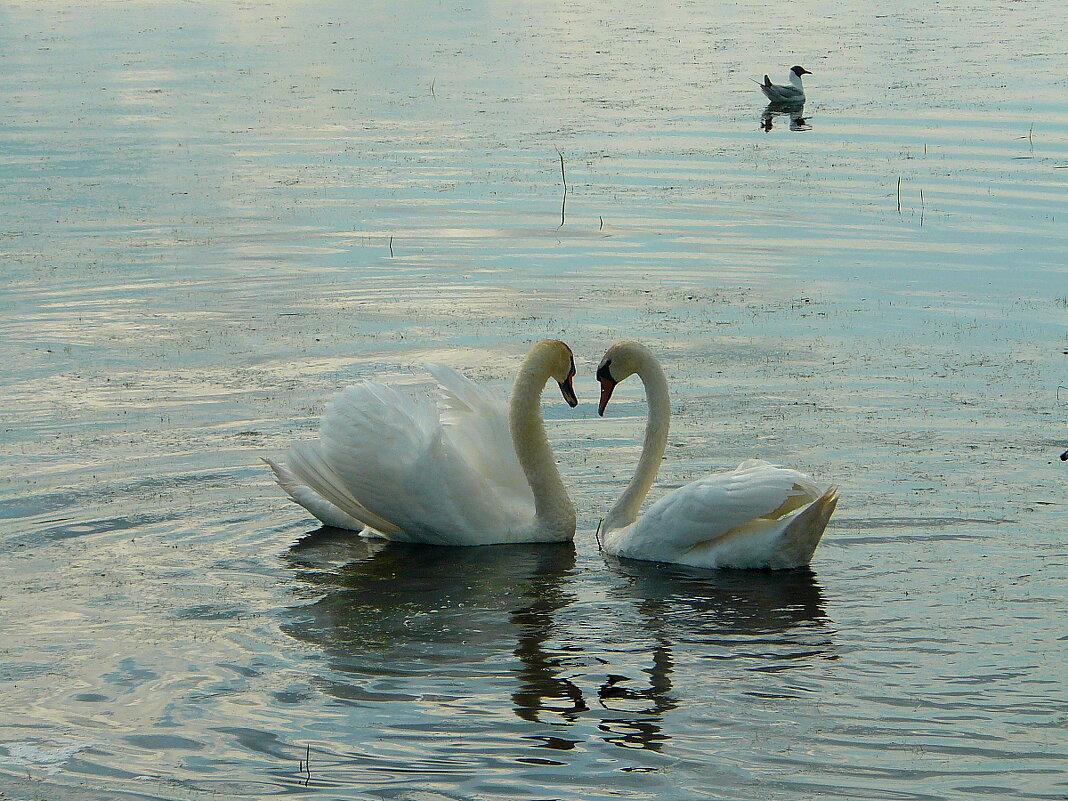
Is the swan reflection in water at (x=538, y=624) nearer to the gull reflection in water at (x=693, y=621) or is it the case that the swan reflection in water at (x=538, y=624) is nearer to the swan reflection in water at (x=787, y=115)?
the gull reflection in water at (x=693, y=621)

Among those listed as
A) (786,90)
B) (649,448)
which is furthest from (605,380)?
(786,90)

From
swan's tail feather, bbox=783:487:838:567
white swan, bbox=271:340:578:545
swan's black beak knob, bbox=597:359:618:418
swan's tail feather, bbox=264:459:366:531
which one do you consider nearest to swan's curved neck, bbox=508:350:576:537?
white swan, bbox=271:340:578:545

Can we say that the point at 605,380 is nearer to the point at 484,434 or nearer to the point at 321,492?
the point at 484,434

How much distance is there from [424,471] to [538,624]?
123 centimetres

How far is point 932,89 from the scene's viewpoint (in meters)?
21.0

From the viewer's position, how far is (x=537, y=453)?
825 cm

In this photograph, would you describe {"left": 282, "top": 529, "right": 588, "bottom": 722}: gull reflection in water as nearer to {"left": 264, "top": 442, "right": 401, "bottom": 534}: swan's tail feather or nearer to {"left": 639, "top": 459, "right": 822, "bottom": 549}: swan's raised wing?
{"left": 264, "top": 442, "right": 401, "bottom": 534}: swan's tail feather

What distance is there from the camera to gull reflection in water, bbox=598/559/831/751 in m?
6.05

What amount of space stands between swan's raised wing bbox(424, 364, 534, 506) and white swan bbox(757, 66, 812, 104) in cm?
1274

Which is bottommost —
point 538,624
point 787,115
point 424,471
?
point 538,624

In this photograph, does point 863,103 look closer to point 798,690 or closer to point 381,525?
point 381,525

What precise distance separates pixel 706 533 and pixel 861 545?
80 centimetres

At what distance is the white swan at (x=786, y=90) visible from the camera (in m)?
20.4

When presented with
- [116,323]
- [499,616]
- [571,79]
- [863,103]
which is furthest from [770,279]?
[571,79]
